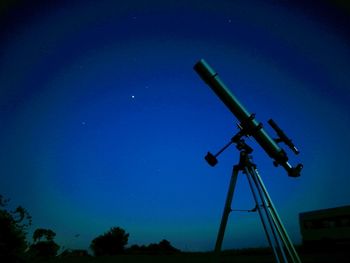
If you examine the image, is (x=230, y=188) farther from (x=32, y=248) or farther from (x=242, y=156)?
(x=32, y=248)

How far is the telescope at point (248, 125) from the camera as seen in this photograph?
15.5 feet

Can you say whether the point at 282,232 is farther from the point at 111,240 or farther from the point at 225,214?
the point at 111,240

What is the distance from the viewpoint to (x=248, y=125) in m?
4.73

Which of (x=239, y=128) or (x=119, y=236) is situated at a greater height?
(x=119, y=236)

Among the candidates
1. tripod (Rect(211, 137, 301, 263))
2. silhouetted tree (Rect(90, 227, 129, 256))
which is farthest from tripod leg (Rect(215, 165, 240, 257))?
silhouetted tree (Rect(90, 227, 129, 256))

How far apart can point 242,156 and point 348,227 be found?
106 feet

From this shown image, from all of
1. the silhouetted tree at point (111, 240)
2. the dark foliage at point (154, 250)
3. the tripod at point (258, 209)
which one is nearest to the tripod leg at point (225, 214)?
the tripod at point (258, 209)

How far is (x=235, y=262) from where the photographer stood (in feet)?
27.7

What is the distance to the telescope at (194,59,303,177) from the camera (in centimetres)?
472

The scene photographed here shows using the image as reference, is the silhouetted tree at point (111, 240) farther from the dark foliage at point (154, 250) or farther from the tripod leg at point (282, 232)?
the tripod leg at point (282, 232)

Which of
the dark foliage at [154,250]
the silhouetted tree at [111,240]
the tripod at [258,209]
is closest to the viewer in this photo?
the tripod at [258,209]

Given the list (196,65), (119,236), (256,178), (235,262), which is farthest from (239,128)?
(119,236)

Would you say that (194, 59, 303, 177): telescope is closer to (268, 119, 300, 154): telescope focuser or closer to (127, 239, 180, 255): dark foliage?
(268, 119, 300, 154): telescope focuser

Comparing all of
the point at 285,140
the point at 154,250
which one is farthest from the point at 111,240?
the point at 285,140
